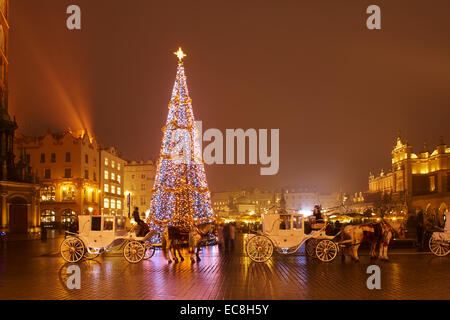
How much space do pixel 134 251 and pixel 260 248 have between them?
462cm

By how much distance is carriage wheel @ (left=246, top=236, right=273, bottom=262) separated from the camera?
16.3 meters

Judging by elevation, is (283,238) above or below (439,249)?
above

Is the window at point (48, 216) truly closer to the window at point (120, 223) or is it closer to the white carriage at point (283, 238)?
the window at point (120, 223)

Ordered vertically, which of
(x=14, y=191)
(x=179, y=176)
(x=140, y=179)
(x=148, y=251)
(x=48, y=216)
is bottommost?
(x=48, y=216)

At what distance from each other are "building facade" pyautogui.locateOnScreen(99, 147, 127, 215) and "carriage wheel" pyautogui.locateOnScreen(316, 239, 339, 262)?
57241mm

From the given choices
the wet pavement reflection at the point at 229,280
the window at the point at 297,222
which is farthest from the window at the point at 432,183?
the window at the point at 297,222

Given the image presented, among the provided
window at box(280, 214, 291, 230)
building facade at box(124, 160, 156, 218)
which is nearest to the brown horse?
window at box(280, 214, 291, 230)

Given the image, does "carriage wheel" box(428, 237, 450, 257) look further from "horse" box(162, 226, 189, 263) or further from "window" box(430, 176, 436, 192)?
"window" box(430, 176, 436, 192)

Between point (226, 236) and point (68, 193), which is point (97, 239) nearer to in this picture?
point (226, 236)

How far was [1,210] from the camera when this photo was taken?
119ft

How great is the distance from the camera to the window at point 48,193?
63938 millimetres

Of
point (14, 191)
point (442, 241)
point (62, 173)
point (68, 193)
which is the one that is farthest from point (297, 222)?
point (62, 173)

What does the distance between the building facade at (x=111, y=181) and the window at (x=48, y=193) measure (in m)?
8.06

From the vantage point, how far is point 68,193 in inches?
2522
